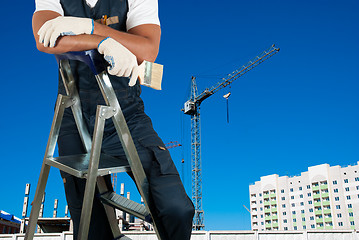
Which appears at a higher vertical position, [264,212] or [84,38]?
[264,212]

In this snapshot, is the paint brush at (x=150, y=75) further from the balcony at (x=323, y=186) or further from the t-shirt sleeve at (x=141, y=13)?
the balcony at (x=323, y=186)

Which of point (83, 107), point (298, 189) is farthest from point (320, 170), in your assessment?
point (83, 107)

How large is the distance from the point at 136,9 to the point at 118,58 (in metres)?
0.51

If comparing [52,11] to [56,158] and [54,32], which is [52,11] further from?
[56,158]

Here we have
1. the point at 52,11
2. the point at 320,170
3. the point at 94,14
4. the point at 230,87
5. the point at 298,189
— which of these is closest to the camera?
the point at 52,11

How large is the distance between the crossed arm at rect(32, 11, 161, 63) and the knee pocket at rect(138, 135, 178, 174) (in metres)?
0.36

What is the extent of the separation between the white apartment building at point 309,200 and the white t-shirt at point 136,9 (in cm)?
8812

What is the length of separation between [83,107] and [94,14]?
49cm

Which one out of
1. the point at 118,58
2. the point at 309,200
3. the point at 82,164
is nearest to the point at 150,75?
the point at 118,58

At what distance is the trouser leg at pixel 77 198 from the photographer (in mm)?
1690

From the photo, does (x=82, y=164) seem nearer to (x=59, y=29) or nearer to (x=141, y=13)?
Answer: (x=59, y=29)

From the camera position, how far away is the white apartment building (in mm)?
82625

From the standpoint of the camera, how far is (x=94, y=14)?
1767mm

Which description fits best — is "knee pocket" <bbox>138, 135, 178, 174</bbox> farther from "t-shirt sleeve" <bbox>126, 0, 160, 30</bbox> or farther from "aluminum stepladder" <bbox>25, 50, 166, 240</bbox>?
"t-shirt sleeve" <bbox>126, 0, 160, 30</bbox>
